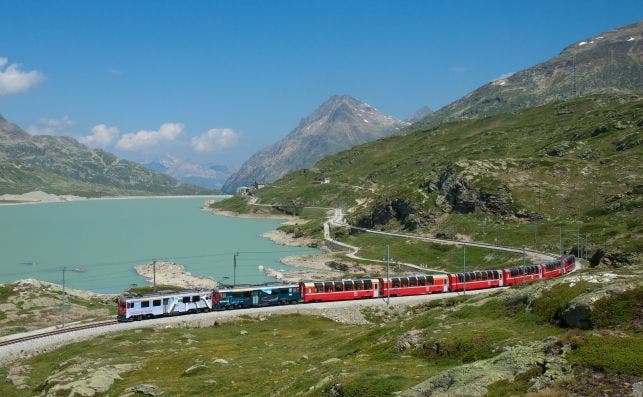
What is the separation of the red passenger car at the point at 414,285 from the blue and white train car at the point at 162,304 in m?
23.9

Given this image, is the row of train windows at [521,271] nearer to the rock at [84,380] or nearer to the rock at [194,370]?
the rock at [194,370]

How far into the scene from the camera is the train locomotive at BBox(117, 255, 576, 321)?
67.6 m

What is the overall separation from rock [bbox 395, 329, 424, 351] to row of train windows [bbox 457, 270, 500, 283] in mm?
48597

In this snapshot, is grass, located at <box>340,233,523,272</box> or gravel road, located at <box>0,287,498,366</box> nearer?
gravel road, located at <box>0,287,498,366</box>

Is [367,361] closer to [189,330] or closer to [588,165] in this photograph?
[189,330]

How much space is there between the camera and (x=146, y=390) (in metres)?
36.3

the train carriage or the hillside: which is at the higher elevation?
the hillside

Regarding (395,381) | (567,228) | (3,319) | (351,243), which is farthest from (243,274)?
(395,381)

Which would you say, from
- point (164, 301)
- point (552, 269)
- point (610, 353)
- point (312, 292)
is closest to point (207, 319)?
point (164, 301)

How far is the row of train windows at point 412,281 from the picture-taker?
78.0 metres

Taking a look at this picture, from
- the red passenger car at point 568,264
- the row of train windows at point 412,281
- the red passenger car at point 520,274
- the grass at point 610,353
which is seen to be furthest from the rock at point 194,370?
the red passenger car at point 568,264

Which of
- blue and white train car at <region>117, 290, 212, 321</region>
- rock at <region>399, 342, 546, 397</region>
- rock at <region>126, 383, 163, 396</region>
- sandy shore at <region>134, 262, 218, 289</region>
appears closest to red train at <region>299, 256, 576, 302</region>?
blue and white train car at <region>117, 290, 212, 321</region>

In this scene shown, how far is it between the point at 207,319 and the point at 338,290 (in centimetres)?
1837

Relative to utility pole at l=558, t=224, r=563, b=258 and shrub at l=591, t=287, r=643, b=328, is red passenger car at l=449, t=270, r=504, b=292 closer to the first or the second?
utility pole at l=558, t=224, r=563, b=258
